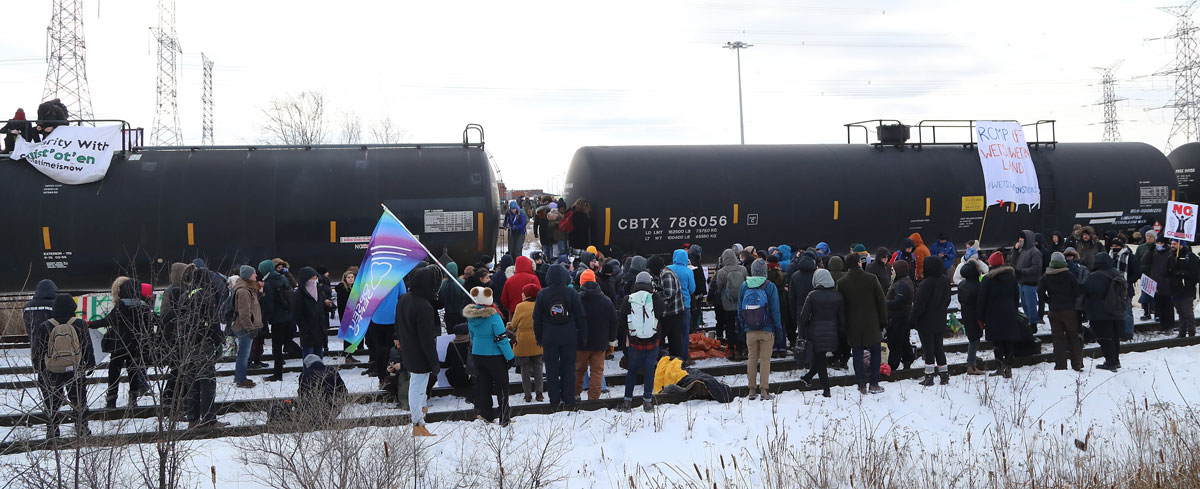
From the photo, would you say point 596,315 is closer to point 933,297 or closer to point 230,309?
point 933,297

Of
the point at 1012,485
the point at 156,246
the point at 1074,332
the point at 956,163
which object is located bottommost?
the point at 1012,485

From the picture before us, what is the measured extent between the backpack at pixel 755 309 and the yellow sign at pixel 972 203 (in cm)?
961

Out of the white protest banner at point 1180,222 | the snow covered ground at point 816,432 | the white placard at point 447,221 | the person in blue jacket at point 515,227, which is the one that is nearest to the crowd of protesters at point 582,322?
the snow covered ground at point 816,432

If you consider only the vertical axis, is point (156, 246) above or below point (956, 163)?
below

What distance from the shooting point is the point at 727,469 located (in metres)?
7.86

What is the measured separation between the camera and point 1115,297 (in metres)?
10.2

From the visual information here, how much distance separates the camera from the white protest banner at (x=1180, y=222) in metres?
13.2

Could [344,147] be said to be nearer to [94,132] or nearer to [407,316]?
[94,132]

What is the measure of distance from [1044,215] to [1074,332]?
823 cm

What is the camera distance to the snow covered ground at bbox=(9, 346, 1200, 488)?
764 centimetres

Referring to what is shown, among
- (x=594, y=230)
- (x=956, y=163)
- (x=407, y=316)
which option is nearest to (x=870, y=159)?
(x=956, y=163)

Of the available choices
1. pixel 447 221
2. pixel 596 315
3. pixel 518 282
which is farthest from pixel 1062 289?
pixel 447 221

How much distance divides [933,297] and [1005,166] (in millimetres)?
9287

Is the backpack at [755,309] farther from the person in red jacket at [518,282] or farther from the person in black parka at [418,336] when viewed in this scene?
the person in black parka at [418,336]
